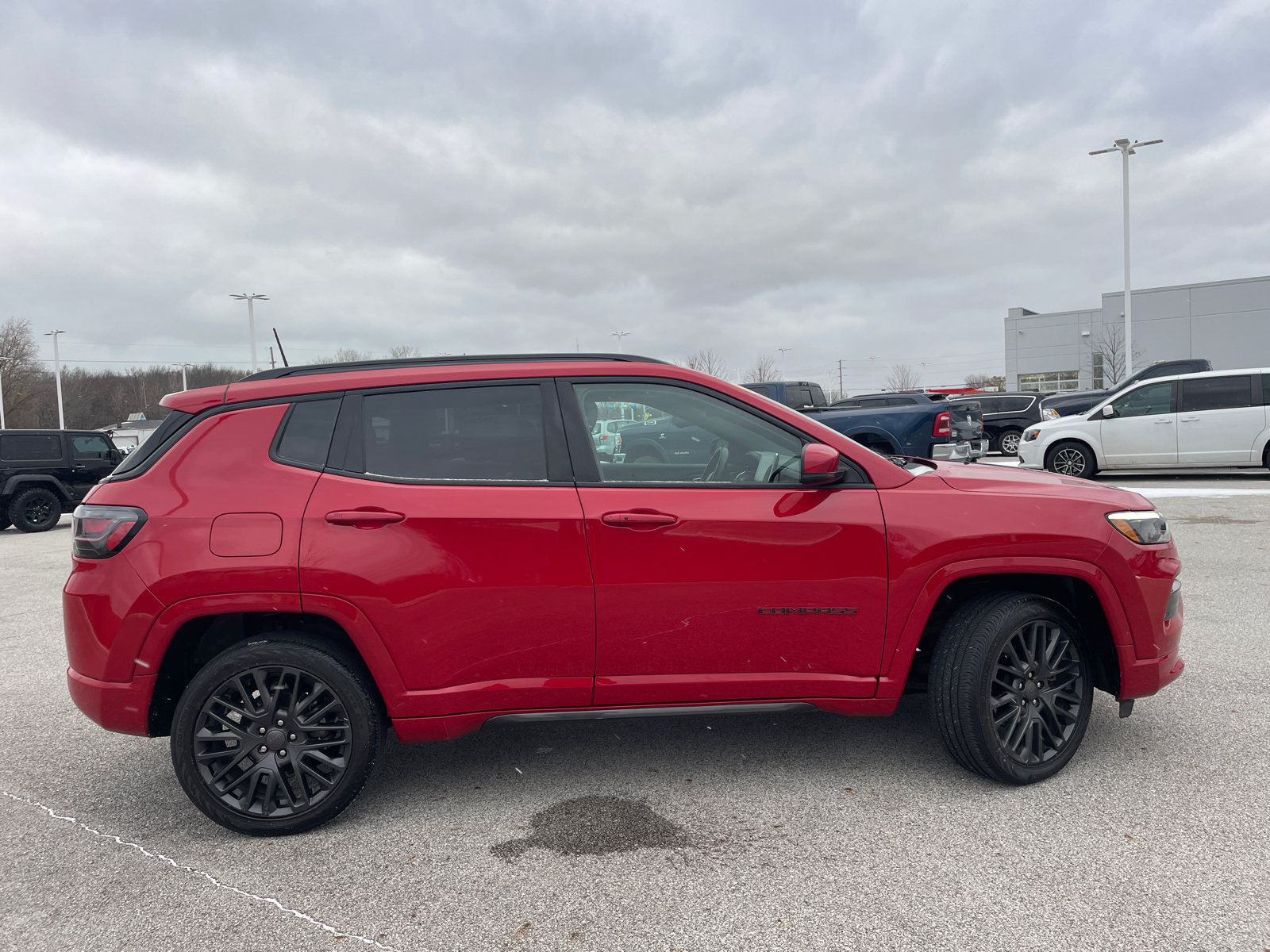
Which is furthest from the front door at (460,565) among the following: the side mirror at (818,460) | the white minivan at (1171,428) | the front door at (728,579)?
the white minivan at (1171,428)

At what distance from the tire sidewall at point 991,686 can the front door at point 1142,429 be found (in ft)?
40.2

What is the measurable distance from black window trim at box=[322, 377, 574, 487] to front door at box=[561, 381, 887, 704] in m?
0.06

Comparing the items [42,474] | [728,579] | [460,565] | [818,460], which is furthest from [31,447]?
[818,460]

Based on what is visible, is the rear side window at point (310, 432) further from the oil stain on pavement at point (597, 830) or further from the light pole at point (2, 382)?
the light pole at point (2, 382)

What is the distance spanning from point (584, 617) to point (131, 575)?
1641 mm

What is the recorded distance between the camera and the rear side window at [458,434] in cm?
322

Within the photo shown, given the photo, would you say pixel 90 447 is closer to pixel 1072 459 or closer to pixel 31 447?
pixel 31 447

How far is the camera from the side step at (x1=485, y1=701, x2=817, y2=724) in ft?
10.5

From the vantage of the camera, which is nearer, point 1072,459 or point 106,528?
point 106,528

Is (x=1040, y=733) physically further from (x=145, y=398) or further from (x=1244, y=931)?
(x=145, y=398)

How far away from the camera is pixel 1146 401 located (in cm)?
1384

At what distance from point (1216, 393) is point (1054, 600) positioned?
12696 mm

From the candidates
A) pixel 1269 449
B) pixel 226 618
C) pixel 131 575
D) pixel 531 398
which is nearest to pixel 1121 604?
pixel 531 398

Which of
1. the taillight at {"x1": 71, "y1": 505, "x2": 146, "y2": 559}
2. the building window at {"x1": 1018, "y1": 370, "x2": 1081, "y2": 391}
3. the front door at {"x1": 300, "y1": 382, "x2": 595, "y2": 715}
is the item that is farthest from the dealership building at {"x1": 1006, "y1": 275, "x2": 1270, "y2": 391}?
the taillight at {"x1": 71, "y1": 505, "x2": 146, "y2": 559}
